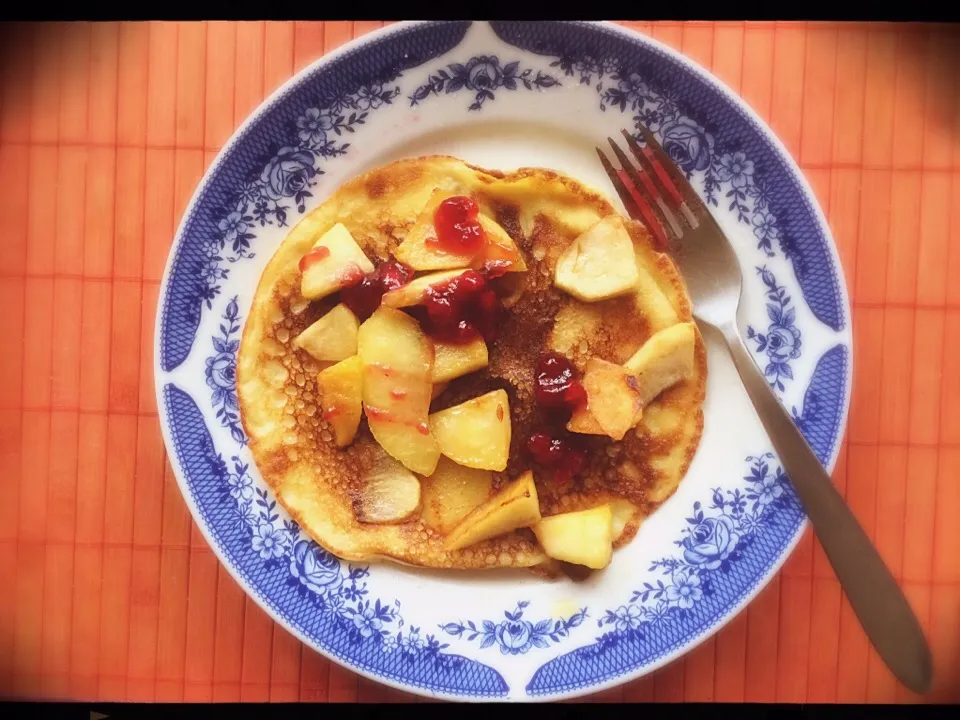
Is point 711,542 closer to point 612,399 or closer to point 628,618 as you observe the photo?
point 628,618

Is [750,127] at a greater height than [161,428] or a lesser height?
greater

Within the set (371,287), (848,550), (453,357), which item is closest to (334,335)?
(371,287)

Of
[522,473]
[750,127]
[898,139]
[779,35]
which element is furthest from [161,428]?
[898,139]

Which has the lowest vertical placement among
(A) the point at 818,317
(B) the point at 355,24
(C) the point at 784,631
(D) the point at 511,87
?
(C) the point at 784,631

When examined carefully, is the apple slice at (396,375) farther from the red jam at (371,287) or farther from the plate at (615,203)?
the plate at (615,203)

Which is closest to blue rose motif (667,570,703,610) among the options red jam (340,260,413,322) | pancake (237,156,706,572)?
pancake (237,156,706,572)

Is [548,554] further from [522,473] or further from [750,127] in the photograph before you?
[750,127]

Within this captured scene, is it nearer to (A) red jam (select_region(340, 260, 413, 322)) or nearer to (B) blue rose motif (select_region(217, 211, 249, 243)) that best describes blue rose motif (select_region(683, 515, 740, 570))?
(A) red jam (select_region(340, 260, 413, 322))
